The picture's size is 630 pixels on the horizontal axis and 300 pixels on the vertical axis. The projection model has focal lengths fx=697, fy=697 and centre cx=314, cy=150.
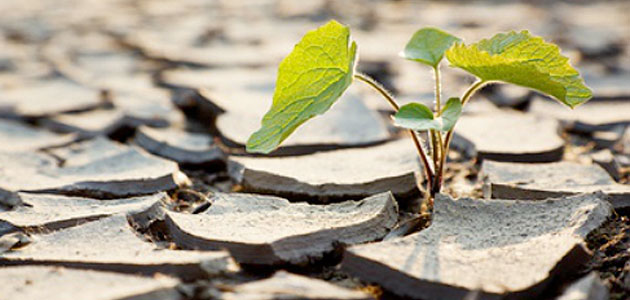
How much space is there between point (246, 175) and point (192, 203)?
12 centimetres

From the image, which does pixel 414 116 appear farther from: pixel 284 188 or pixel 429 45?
pixel 284 188

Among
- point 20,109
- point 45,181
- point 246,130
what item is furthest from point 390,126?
point 20,109

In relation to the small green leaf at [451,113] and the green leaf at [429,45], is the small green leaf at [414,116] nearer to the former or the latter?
the small green leaf at [451,113]

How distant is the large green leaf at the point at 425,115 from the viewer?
1.04 meters

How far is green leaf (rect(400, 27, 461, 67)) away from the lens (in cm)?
117

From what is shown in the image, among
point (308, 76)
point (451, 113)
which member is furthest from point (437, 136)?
point (308, 76)

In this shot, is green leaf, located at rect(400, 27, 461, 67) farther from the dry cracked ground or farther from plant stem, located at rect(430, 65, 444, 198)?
the dry cracked ground

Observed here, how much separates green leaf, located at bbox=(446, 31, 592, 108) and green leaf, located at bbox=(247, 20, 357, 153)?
0.55 ft

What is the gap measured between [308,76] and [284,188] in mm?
276

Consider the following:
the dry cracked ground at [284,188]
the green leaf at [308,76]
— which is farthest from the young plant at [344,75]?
the dry cracked ground at [284,188]

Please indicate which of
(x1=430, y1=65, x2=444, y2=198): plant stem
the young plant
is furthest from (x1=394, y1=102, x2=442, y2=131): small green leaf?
(x1=430, y1=65, x2=444, y2=198): plant stem

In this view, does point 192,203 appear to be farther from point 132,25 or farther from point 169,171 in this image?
point 132,25

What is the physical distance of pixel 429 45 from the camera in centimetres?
118

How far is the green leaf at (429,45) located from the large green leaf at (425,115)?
0.34 ft
